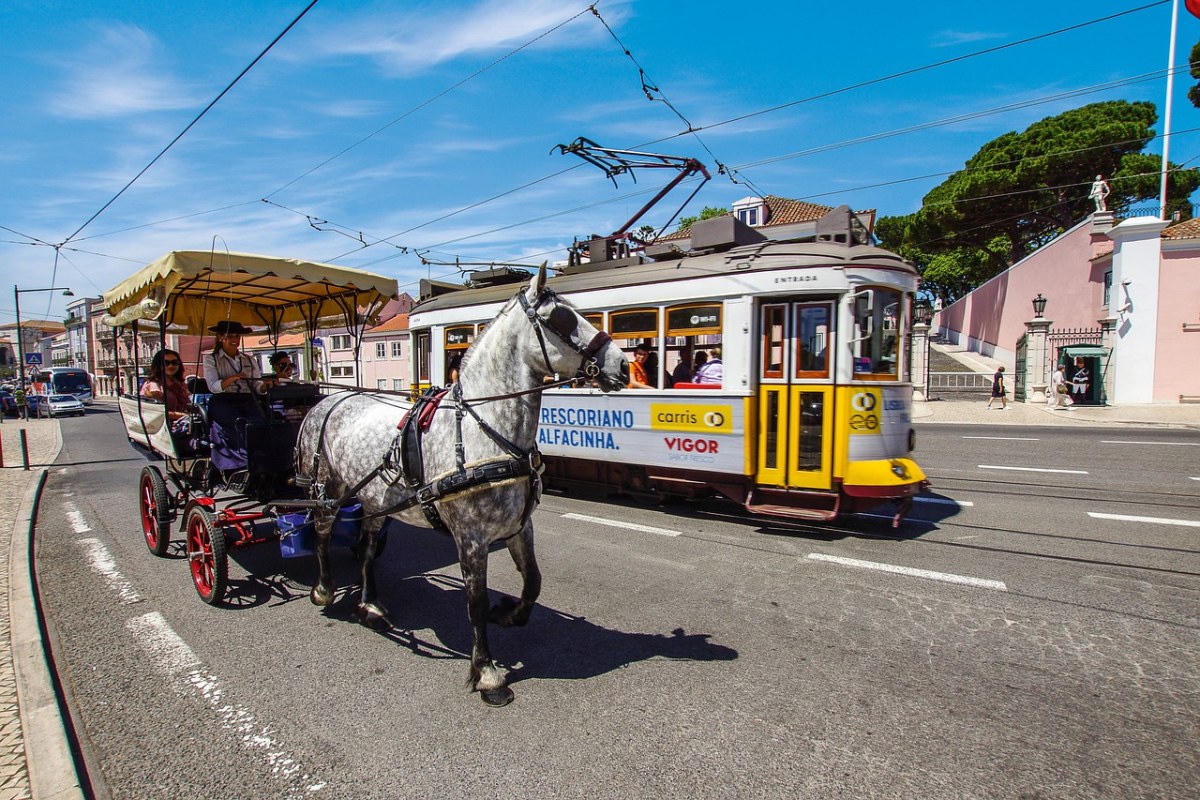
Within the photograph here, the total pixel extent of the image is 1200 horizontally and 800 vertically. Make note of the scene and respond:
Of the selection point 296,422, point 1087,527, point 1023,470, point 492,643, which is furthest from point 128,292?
point 1023,470

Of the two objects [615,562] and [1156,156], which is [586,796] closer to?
[615,562]

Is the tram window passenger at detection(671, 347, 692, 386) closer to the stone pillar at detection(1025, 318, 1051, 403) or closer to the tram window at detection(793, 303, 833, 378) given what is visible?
the tram window at detection(793, 303, 833, 378)

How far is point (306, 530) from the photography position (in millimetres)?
5008

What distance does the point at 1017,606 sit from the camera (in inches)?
185

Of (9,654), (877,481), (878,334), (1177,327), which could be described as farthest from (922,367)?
(9,654)

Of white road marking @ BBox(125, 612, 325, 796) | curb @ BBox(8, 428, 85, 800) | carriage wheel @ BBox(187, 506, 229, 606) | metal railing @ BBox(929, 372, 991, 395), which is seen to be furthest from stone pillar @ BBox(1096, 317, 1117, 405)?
curb @ BBox(8, 428, 85, 800)

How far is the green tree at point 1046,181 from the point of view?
3688 centimetres

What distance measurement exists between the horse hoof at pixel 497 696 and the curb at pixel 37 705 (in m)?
1.85

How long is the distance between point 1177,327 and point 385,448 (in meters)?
29.8

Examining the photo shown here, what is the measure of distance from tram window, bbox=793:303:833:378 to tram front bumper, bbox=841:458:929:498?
1.13m

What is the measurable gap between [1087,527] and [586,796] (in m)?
7.09

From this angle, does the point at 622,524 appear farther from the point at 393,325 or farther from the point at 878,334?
the point at 393,325

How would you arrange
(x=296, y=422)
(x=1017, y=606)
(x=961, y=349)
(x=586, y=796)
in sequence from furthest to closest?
(x=961, y=349) → (x=296, y=422) → (x=1017, y=606) → (x=586, y=796)

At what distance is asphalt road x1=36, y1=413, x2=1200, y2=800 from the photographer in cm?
287
